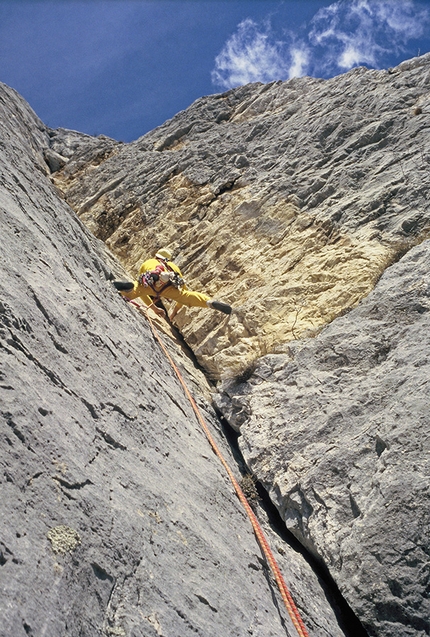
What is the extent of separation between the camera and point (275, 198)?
9.84m

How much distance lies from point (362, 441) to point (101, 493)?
9.21 feet

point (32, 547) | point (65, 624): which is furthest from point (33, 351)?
point (65, 624)

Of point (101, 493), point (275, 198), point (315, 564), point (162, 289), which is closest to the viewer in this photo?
point (101, 493)

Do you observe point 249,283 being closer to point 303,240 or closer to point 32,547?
point 303,240

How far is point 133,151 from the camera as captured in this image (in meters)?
14.8

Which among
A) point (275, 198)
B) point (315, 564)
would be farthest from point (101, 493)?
point (275, 198)

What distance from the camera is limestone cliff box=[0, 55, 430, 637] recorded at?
3334mm

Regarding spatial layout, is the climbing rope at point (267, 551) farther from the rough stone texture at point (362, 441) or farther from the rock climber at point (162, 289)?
the rock climber at point (162, 289)

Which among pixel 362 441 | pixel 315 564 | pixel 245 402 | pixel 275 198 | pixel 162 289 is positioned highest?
pixel 275 198

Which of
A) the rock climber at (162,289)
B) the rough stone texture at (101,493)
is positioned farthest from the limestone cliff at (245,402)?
the rock climber at (162,289)

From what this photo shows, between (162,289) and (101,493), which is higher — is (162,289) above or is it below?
above

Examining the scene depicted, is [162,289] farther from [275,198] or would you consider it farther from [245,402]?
[275,198]

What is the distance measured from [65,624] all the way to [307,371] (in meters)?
4.16

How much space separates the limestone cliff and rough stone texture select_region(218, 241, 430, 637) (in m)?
0.02
